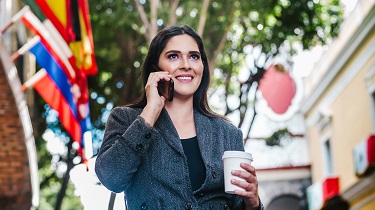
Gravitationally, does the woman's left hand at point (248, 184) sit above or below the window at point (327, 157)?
above

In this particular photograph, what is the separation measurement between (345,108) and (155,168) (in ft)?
62.2

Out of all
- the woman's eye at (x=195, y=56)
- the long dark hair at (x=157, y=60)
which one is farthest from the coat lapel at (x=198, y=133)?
the woman's eye at (x=195, y=56)

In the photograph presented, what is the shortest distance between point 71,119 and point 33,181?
1184mm

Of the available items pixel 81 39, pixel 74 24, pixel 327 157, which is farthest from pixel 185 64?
pixel 327 157

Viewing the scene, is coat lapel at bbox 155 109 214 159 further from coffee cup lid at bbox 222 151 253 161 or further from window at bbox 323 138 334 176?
window at bbox 323 138 334 176

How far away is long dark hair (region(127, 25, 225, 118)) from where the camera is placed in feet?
9.42

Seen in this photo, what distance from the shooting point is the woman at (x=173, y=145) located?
8.41ft

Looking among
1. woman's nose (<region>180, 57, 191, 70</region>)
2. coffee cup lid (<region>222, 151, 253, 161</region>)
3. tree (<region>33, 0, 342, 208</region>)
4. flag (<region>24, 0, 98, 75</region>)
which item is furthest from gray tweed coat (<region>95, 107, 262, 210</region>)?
tree (<region>33, 0, 342, 208</region>)

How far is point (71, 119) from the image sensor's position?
10477mm

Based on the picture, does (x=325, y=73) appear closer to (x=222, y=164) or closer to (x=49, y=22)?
(x=49, y=22)

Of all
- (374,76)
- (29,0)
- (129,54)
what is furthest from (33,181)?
(374,76)

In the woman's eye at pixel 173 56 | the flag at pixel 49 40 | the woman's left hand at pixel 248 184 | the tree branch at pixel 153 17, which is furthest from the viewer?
the tree branch at pixel 153 17

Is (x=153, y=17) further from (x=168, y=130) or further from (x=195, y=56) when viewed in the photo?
(x=168, y=130)

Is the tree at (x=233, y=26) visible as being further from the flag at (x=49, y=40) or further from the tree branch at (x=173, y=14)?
the flag at (x=49, y=40)
